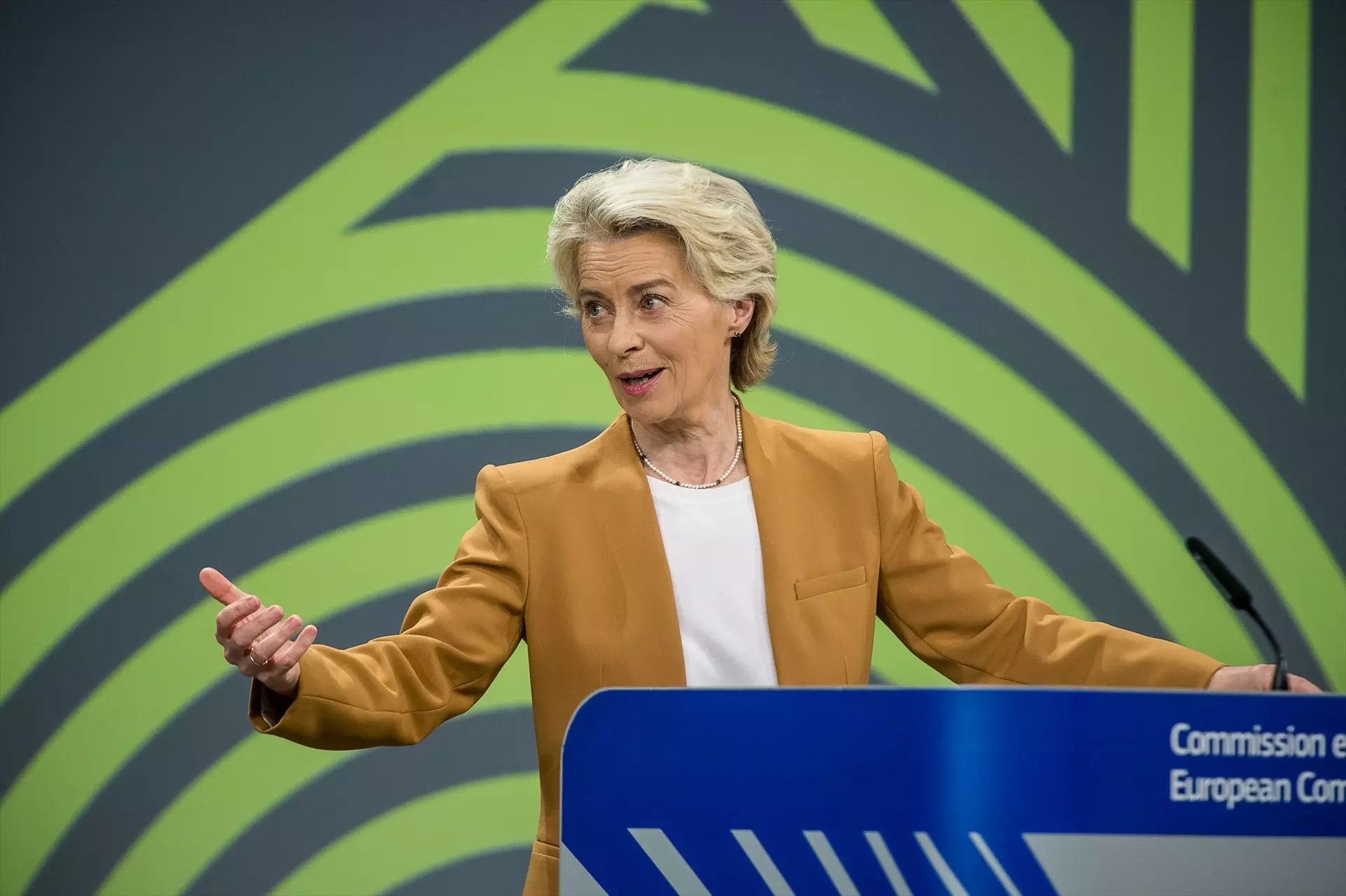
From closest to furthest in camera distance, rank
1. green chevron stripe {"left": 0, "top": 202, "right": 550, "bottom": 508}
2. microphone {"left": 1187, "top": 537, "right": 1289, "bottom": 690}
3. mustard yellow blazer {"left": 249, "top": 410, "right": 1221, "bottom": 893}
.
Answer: microphone {"left": 1187, "top": 537, "right": 1289, "bottom": 690} < mustard yellow blazer {"left": 249, "top": 410, "right": 1221, "bottom": 893} < green chevron stripe {"left": 0, "top": 202, "right": 550, "bottom": 508}

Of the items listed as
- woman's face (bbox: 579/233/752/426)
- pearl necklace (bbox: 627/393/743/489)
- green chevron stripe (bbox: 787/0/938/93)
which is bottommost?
pearl necklace (bbox: 627/393/743/489)

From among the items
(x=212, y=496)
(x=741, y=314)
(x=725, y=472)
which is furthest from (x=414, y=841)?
(x=741, y=314)

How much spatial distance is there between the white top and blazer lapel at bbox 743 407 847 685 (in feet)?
0.09

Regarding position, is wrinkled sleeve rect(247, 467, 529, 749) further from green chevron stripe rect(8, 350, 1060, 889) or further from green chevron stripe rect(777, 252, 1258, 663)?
green chevron stripe rect(777, 252, 1258, 663)

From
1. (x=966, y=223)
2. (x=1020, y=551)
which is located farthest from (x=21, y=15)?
(x=1020, y=551)

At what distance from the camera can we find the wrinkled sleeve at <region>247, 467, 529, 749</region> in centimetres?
145

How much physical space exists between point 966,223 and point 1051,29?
47 centimetres

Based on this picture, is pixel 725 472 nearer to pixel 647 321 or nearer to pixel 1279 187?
pixel 647 321

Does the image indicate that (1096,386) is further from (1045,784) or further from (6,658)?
(6,658)

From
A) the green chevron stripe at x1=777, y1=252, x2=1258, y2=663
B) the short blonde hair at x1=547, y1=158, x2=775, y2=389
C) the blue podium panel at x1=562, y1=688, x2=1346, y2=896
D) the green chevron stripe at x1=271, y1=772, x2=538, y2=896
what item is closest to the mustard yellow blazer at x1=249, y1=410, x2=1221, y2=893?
the short blonde hair at x1=547, y1=158, x2=775, y2=389

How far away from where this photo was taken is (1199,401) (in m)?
2.81

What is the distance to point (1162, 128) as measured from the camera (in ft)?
9.23

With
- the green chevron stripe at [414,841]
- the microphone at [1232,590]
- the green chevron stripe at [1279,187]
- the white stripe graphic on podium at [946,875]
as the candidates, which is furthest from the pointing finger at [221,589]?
the green chevron stripe at [1279,187]

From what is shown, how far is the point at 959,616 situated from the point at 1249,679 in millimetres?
400
